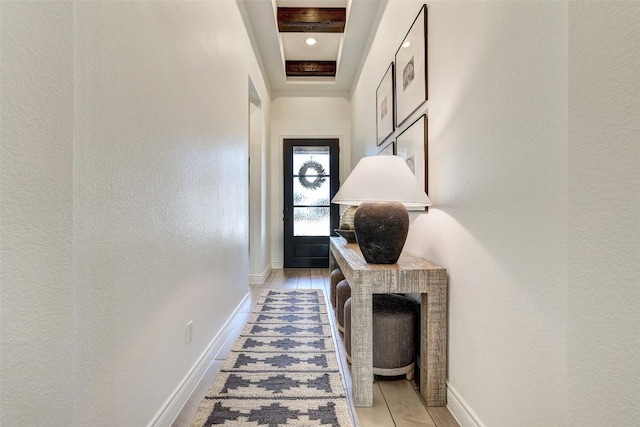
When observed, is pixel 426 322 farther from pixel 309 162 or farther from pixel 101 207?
pixel 309 162

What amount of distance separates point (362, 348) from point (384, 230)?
0.59 meters

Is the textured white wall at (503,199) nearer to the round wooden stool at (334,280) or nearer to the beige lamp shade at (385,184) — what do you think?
the beige lamp shade at (385,184)

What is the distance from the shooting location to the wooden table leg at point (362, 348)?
157 centimetres

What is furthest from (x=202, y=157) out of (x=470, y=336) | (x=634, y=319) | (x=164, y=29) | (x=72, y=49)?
(x=634, y=319)

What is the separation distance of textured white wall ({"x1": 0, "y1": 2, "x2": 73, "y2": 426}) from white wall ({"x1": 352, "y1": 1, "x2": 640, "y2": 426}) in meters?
1.24

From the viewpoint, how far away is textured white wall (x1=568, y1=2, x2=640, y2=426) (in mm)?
652

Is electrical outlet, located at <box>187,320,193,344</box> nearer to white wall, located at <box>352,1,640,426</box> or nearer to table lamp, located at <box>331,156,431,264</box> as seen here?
table lamp, located at <box>331,156,431,264</box>

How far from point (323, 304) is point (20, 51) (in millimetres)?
2907

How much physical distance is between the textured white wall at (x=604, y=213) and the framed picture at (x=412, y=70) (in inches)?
44.0

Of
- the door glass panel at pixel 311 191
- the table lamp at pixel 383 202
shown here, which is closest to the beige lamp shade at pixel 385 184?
the table lamp at pixel 383 202

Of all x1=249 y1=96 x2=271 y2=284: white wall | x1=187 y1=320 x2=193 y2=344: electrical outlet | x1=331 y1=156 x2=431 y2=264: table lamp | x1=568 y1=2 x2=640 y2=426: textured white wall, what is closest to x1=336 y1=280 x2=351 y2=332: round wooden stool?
x1=331 y1=156 x2=431 y2=264: table lamp

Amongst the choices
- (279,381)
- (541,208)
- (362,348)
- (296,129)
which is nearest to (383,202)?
(362,348)

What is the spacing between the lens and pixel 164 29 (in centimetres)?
140

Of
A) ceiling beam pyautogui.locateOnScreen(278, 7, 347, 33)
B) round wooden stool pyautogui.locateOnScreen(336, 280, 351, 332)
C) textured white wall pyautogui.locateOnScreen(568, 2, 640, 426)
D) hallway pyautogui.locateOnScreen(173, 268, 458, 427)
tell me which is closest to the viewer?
textured white wall pyautogui.locateOnScreen(568, 2, 640, 426)
